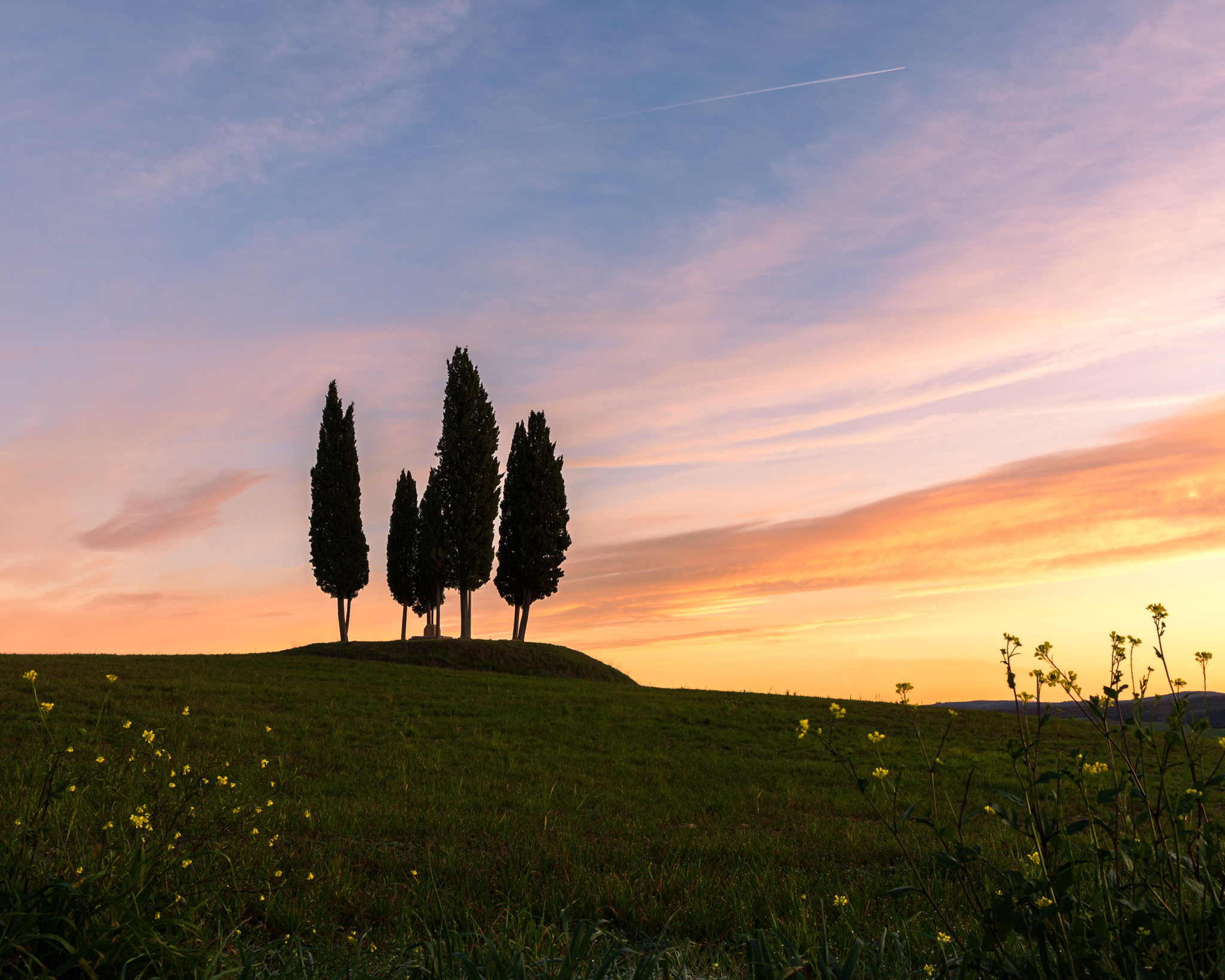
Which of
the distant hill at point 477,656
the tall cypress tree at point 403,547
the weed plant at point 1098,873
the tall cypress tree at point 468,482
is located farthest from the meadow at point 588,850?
the tall cypress tree at point 403,547

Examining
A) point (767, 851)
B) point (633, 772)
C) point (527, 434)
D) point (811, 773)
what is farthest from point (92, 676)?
point (527, 434)

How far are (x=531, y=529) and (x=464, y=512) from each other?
385 centimetres

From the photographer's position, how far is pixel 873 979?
125 inches

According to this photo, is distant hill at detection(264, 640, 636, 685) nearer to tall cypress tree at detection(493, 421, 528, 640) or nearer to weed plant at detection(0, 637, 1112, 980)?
tall cypress tree at detection(493, 421, 528, 640)

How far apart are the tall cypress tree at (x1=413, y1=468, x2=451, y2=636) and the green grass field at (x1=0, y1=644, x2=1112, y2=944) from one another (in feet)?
46.1

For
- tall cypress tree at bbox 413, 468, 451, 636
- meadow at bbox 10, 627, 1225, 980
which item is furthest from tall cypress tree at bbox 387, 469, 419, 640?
meadow at bbox 10, 627, 1225, 980

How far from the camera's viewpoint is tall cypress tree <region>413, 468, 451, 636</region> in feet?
123

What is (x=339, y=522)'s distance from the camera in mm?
40188

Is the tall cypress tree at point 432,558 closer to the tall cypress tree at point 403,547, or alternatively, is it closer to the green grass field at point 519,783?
the tall cypress tree at point 403,547

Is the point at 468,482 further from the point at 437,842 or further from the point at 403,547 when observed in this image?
the point at 437,842

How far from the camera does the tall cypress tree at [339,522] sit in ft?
132

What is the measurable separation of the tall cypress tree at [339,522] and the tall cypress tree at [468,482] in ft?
19.2

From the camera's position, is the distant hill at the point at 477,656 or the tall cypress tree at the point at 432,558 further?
the tall cypress tree at the point at 432,558

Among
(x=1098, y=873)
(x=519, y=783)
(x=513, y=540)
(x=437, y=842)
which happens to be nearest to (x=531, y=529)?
(x=513, y=540)
